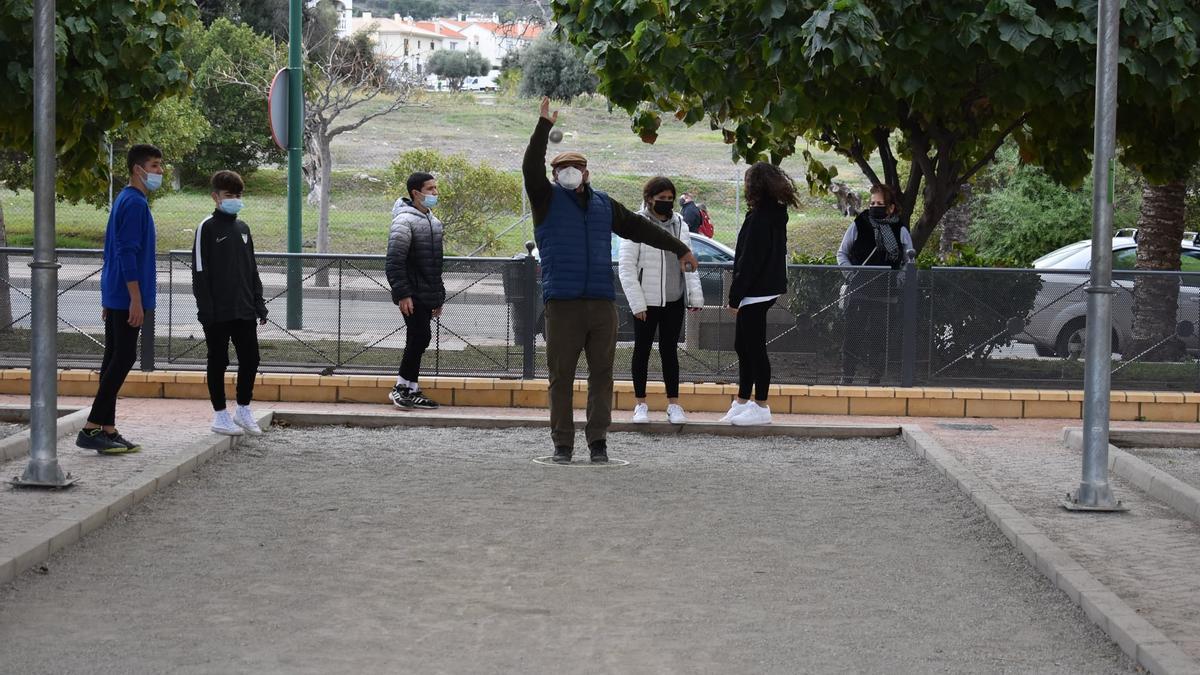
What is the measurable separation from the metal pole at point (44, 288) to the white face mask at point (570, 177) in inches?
112

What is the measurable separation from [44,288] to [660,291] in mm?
4483

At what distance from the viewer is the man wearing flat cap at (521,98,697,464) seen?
384 inches

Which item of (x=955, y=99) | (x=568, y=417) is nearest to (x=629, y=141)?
(x=955, y=99)

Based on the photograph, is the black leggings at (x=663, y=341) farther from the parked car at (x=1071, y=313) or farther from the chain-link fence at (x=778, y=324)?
the parked car at (x=1071, y=313)

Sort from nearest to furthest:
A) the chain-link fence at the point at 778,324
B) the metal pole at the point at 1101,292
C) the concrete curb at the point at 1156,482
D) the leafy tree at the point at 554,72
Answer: the metal pole at the point at 1101,292 < the concrete curb at the point at 1156,482 < the chain-link fence at the point at 778,324 < the leafy tree at the point at 554,72

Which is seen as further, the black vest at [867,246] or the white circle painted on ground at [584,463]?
the black vest at [867,246]

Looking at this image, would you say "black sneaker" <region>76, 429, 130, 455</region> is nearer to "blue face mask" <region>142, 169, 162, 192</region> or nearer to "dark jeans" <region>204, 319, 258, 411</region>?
"dark jeans" <region>204, 319, 258, 411</region>

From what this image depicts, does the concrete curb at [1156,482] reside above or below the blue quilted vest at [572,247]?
below

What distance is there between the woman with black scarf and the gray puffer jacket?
3.24 meters

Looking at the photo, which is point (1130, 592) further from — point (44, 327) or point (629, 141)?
point (629, 141)

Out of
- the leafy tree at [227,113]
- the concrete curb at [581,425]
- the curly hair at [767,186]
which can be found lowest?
the concrete curb at [581,425]

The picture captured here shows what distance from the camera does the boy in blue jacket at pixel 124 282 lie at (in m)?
9.62

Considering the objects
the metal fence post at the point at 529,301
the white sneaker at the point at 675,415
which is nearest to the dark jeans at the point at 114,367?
the white sneaker at the point at 675,415

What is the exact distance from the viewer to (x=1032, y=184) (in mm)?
33438
